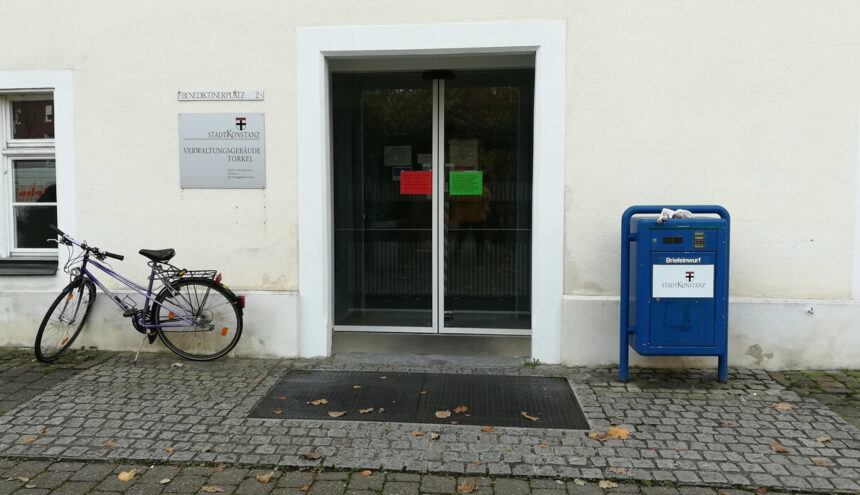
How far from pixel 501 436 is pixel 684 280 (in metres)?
1.88

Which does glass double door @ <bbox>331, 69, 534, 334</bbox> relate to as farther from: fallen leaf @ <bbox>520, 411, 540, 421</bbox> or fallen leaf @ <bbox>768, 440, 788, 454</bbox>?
fallen leaf @ <bbox>768, 440, 788, 454</bbox>

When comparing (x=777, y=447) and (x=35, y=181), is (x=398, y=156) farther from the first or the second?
(x=777, y=447)

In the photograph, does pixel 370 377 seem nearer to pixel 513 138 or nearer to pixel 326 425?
pixel 326 425

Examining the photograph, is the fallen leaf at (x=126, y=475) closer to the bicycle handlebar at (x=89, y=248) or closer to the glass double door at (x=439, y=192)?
the bicycle handlebar at (x=89, y=248)

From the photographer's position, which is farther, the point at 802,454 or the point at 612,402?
the point at 612,402

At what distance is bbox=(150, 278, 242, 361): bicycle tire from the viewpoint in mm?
5703

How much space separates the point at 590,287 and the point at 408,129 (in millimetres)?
2265

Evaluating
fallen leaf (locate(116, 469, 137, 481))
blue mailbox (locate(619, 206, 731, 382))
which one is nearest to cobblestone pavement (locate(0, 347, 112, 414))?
fallen leaf (locate(116, 469, 137, 481))

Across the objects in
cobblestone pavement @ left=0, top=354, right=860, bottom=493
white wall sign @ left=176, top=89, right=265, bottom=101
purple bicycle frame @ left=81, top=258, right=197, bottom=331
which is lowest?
cobblestone pavement @ left=0, top=354, right=860, bottom=493

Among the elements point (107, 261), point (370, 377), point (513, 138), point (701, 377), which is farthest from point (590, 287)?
point (107, 261)

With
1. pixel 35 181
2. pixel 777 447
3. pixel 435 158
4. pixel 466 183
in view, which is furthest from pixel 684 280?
pixel 35 181

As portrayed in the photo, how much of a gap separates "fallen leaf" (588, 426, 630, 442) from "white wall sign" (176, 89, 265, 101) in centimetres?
392

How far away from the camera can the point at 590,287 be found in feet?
18.4

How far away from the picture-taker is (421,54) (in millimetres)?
5750
